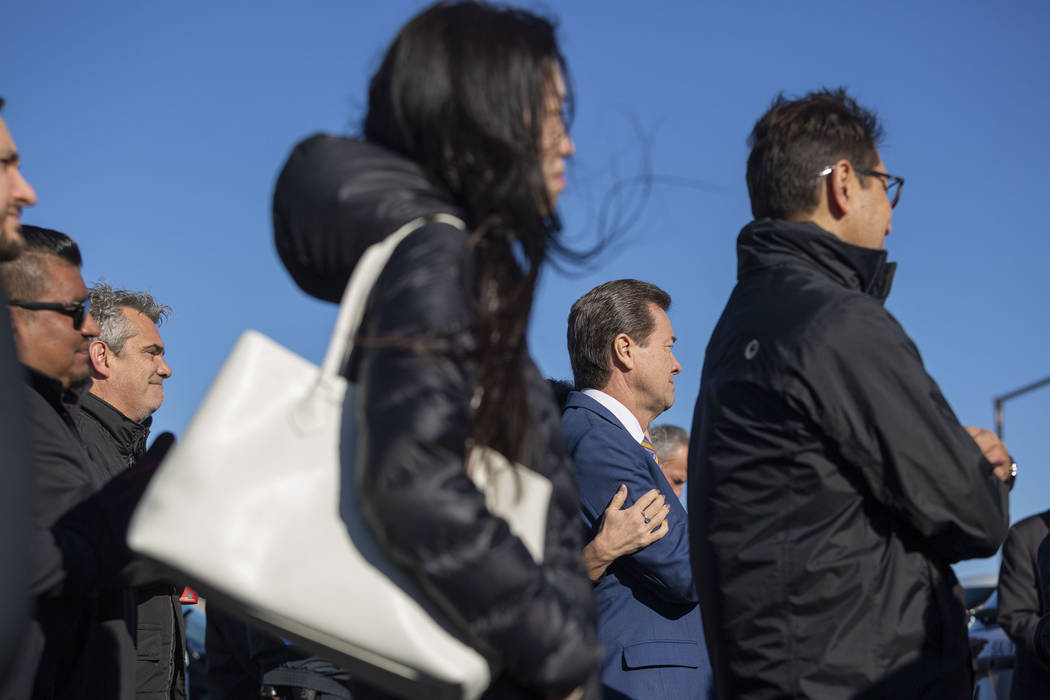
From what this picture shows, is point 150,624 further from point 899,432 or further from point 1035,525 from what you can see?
point 1035,525

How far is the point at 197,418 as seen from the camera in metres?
1.77

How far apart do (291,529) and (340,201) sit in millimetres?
578

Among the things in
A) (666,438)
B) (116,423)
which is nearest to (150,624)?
(116,423)

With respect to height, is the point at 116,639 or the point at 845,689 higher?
the point at 845,689

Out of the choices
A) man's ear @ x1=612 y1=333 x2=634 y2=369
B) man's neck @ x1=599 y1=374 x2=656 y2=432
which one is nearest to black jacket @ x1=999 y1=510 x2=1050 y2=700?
man's neck @ x1=599 y1=374 x2=656 y2=432

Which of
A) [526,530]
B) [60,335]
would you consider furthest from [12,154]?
[526,530]

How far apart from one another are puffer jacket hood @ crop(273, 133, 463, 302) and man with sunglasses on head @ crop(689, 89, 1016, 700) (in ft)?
3.60

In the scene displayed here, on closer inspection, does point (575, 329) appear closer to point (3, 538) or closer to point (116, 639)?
point (116, 639)

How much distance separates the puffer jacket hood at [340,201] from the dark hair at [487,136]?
59 mm

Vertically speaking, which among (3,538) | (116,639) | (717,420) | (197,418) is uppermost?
(717,420)

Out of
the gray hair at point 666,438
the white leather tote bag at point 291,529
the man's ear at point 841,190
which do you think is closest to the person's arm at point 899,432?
the man's ear at point 841,190

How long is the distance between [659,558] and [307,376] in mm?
2328

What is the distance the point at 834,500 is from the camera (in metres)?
2.62

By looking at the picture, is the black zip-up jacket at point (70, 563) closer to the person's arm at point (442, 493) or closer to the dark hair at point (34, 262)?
the dark hair at point (34, 262)
